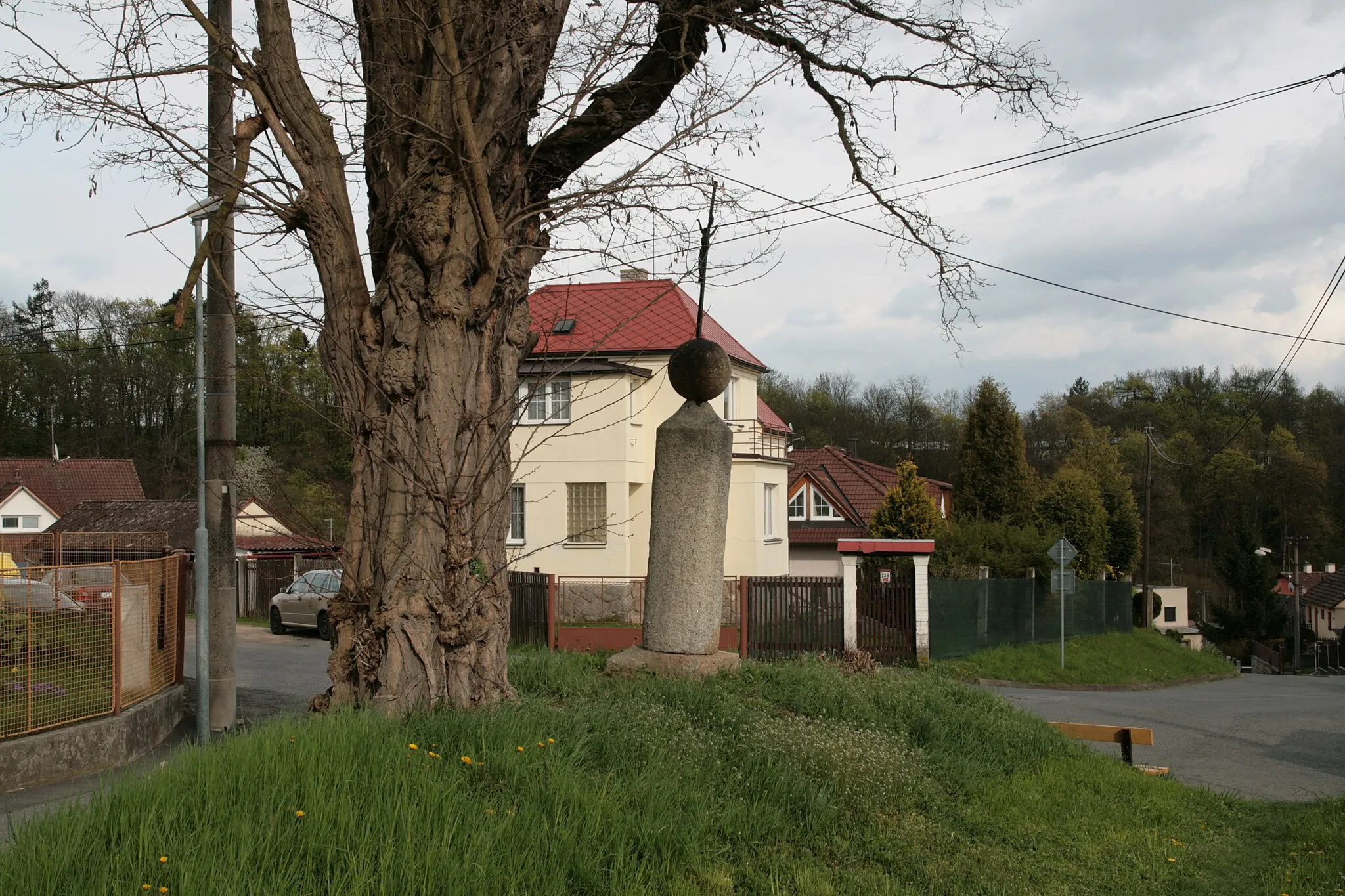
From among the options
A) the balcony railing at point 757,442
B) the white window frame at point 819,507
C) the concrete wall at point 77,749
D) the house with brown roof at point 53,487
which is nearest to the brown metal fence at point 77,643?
the concrete wall at point 77,749

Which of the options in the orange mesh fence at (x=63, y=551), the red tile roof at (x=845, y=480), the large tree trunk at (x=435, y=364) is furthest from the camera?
the red tile roof at (x=845, y=480)

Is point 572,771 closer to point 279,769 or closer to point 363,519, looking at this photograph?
point 279,769

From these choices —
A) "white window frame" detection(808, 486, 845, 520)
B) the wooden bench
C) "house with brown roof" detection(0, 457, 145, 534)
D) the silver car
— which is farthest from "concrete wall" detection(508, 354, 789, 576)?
"house with brown roof" detection(0, 457, 145, 534)

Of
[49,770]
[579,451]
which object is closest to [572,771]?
[49,770]

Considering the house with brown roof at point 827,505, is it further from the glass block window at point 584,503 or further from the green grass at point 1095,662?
the glass block window at point 584,503

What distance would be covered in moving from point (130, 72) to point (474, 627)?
394cm

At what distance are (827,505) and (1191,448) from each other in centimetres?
3494

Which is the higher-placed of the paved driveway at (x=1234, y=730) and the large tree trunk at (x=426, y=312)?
the large tree trunk at (x=426, y=312)

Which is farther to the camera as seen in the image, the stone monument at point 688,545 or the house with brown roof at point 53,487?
the house with brown roof at point 53,487

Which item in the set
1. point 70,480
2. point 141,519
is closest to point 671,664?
point 141,519

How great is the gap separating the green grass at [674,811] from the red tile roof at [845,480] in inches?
1280

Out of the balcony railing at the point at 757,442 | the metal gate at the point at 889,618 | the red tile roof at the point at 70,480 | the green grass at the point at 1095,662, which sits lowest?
the green grass at the point at 1095,662

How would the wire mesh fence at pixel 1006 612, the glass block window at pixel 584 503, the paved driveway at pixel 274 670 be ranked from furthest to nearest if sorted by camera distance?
the glass block window at pixel 584 503, the wire mesh fence at pixel 1006 612, the paved driveway at pixel 274 670

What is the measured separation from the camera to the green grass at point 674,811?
4008 millimetres
